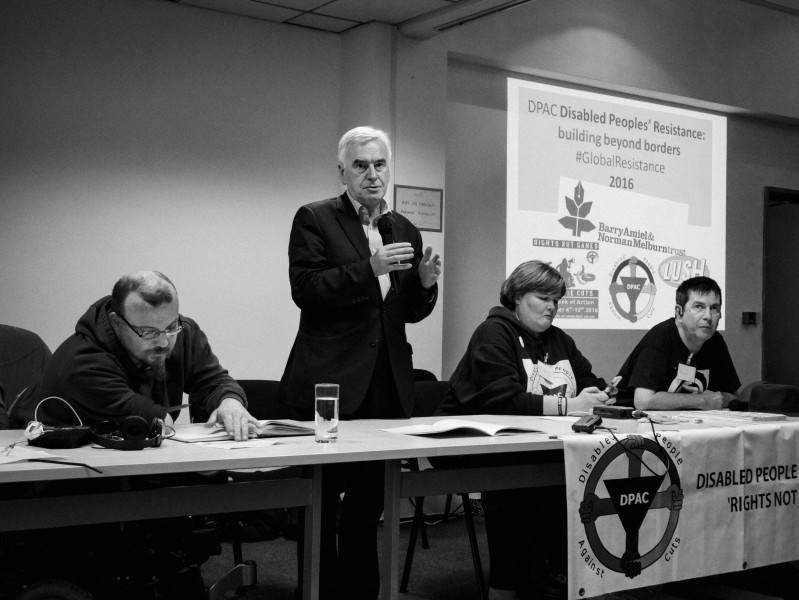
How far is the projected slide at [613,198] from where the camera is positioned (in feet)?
16.8

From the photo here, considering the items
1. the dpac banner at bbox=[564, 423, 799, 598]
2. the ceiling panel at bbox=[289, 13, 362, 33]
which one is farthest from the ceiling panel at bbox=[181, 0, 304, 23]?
the dpac banner at bbox=[564, 423, 799, 598]

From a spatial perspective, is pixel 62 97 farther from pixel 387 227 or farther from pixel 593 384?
pixel 593 384

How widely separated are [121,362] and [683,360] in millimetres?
2178

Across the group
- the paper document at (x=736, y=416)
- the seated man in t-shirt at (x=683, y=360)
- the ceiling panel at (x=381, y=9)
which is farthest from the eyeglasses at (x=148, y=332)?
the ceiling panel at (x=381, y=9)

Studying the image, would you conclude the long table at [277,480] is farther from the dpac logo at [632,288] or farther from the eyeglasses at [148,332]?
the dpac logo at [632,288]

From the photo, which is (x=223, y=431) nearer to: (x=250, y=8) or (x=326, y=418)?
(x=326, y=418)

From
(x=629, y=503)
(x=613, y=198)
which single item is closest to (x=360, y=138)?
(x=629, y=503)

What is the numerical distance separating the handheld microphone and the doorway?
4.67 m

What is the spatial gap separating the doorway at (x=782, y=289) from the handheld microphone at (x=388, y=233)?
15.3 ft

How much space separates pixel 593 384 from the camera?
339 cm

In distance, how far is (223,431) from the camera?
7.84ft

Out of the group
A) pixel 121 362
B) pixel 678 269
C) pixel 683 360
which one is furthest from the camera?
pixel 678 269

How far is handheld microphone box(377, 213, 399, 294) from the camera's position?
2.73m

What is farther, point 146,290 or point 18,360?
point 18,360
